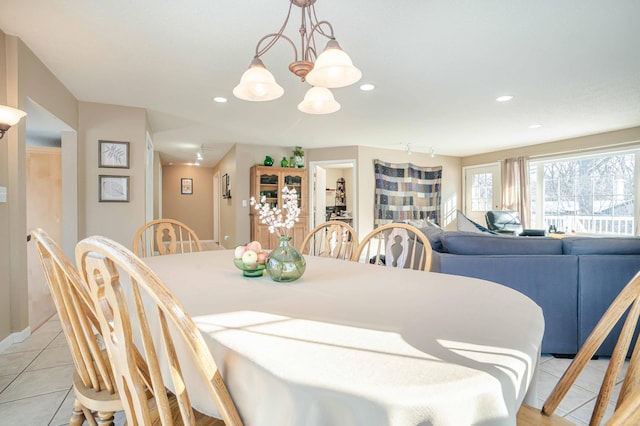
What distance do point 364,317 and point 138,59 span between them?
2870 millimetres

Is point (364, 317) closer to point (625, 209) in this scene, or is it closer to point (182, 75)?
point (182, 75)

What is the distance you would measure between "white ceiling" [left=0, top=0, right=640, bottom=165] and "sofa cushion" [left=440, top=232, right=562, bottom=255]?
1421 mm

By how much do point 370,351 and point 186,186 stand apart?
32.4 ft

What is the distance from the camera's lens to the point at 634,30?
2.34 m

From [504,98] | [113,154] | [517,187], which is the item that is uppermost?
[504,98]

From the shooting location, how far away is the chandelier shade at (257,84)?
1.62 m

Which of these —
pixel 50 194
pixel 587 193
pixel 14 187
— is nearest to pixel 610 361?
pixel 14 187

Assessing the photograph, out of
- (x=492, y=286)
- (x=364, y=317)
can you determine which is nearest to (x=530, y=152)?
(x=492, y=286)

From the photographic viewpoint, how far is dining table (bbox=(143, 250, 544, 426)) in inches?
22.6

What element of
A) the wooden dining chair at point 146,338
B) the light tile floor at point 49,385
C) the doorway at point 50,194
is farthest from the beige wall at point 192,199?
the wooden dining chair at point 146,338

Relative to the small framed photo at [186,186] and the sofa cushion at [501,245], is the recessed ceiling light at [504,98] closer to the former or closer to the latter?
the sofa cushion at [501,245]

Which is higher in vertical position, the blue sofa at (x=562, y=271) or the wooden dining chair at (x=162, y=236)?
the wooden dining chair at (x=162, y=236)

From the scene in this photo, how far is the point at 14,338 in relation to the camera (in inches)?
101

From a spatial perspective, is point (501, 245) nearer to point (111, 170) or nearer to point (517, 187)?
point (111, 170)
